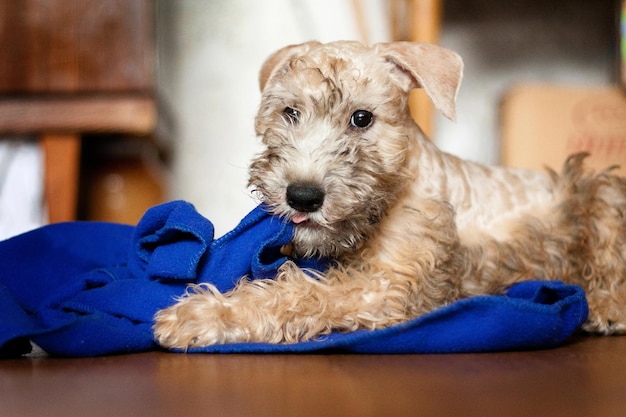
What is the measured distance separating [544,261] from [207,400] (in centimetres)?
156

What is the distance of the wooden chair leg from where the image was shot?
152 inches

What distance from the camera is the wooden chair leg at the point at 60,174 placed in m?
3.85

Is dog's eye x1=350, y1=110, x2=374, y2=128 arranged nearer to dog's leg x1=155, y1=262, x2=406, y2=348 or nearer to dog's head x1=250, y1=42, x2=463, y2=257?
dog's head x1=250, y1=42, x2=463, y2=257

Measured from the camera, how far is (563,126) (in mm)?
4910

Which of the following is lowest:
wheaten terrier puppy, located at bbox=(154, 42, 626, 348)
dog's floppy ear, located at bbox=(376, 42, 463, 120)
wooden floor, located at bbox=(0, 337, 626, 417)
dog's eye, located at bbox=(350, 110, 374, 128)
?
wooden floor, located at bbox=(0, 337, 626, 417)

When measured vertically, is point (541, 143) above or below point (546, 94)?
below

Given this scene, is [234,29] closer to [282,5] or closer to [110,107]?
[282,5]

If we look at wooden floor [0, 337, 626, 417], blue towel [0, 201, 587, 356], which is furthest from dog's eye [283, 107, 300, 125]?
wooden floor [0, 337, 626, 417]

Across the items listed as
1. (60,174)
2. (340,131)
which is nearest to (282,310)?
(340,131)

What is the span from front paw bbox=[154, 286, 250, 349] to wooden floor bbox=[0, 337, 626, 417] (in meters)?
0.06

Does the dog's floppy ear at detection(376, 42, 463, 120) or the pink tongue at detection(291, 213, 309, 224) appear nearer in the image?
the pink tongue at detection(291, 213, 309, 224)

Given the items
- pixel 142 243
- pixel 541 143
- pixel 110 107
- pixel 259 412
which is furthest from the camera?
pixel 541 143

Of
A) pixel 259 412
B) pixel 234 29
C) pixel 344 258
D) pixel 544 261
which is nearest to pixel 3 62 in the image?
pixel 234 29

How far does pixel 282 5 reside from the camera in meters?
5.32
